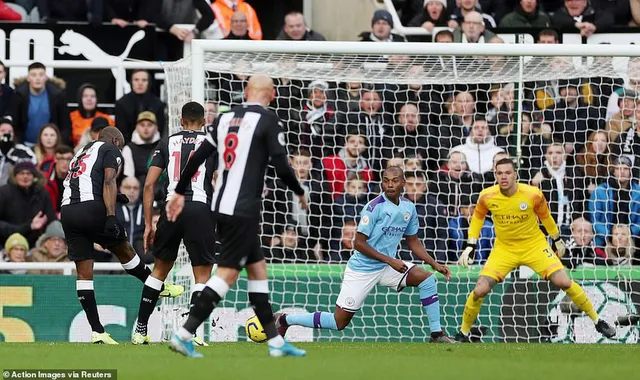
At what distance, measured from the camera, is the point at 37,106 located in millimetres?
17031

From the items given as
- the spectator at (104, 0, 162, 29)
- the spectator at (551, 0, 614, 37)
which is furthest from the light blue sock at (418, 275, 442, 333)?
the spectator at (104, 0, 162, 29)

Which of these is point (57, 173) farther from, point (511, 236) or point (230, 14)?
point (511, 236)

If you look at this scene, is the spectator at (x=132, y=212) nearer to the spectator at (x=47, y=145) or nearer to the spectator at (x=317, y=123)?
the spectator at (x=47, y=145)

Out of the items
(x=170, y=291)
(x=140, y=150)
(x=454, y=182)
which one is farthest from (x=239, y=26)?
(x=170, y=291)

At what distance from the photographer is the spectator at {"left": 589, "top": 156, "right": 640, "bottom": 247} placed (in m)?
15.9

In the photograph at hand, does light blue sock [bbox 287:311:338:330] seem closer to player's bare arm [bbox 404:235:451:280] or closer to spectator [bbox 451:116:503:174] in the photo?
player's bare arm [bbox 404:235:451:280]

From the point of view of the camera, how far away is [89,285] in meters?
12.4

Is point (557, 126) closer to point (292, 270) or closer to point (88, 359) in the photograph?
point (292, 270)

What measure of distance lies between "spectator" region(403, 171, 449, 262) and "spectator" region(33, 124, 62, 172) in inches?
183

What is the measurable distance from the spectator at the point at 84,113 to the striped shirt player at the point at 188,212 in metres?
5.00

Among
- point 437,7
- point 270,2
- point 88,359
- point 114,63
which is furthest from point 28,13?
point 88,359

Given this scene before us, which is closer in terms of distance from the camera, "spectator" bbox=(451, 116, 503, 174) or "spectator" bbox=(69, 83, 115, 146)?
"spectator" bbox=(451, 116, 503, 174)

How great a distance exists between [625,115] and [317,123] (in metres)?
4.03

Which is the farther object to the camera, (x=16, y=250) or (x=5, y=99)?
(x=5, y=99)
